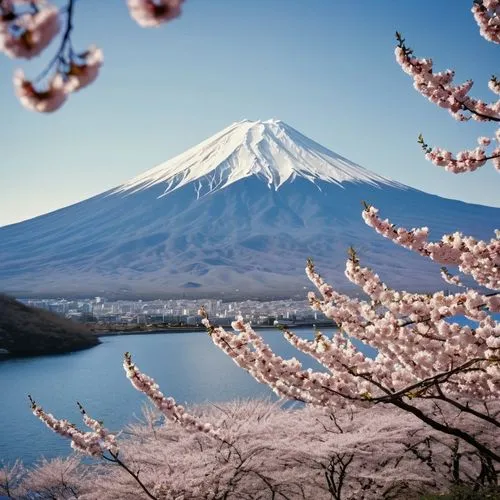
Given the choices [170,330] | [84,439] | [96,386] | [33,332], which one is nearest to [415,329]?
[84,439]

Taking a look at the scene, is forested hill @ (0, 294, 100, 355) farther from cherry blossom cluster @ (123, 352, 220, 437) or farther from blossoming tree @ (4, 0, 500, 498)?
blossoming tree @ (4, 0, 500, 498)

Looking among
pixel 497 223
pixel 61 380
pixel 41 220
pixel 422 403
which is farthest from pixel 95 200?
pixel 422 403

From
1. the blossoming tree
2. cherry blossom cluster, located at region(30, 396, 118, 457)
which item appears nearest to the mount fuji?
cherry blossom cluster, located at region(30, 396, 118, 457)

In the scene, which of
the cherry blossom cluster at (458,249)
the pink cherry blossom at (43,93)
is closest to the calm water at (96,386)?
the cherry blossom cluster at (458,249)

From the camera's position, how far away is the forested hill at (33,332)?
33188mm

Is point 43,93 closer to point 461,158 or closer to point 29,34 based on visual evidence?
point 29,34

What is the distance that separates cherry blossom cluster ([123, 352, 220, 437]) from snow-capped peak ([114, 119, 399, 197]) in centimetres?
10793

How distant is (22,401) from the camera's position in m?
19.8

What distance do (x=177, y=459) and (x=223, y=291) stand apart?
2980 inches

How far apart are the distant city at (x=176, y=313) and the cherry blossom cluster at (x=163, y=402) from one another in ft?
123

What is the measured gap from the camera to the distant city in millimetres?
48062

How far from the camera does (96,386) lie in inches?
886

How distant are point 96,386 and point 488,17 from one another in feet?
70.6

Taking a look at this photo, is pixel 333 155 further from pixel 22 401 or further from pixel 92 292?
pixel 22 401
